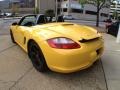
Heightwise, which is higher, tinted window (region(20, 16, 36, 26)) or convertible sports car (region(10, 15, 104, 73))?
tinted window (region(20, 16, 36, 26))

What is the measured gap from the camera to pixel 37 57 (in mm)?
4352

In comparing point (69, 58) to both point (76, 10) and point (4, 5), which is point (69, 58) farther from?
point (4, 5)

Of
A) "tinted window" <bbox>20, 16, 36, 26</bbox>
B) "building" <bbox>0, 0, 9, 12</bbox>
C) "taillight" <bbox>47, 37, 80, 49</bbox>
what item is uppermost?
"building" <bbox>0, 0, 9, 12</bbox>

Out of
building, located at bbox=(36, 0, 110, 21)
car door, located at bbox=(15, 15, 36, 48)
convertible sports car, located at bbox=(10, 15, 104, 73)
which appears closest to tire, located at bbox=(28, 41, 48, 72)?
convertible sports car, located at bbox=(10, 15, 104, 73)

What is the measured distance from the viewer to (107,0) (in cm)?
2436

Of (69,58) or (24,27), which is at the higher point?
(24,27)

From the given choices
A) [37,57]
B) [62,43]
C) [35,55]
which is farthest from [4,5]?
[62,43]

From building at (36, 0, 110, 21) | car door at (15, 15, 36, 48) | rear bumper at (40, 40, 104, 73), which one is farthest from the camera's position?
building at (36, 0, 110, 21)

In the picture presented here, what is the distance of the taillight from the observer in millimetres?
3738

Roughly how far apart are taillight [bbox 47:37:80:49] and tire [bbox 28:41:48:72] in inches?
16.1

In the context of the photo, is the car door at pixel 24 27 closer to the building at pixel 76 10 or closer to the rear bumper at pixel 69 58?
the rear bumper at pixel 69 58

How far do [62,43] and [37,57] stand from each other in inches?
31.9

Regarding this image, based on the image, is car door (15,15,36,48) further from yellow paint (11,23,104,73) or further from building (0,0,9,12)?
building (0,0,9,12)

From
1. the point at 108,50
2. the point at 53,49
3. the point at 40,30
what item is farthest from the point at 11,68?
the point at 108,50
